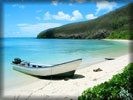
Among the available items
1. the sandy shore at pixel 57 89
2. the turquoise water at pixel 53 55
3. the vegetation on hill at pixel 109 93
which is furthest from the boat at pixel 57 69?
the vegetation on hill at pixel 109 93

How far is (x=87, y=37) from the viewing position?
11894 cm

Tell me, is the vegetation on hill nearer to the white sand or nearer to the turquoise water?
the white sand

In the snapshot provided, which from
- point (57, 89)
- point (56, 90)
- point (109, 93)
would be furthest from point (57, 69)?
point (109, 93)

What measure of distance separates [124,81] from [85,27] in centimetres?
12688

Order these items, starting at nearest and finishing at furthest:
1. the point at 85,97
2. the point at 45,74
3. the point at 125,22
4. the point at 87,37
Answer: the point at 85,97
the point at 45,74
the point at 125,22
the point at 87,37

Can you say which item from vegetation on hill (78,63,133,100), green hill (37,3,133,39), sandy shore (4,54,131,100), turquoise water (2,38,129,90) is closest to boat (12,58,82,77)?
sandy shore (4,54,131,100)

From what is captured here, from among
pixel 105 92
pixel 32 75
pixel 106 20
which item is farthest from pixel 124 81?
pixel 106 20

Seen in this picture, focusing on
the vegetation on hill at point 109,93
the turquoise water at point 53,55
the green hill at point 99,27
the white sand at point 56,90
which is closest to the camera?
the vegetation on hill at point 109,93

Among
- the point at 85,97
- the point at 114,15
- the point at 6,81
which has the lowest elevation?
the point at 6,81

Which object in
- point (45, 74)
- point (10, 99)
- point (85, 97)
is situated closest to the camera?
point (85, 97)

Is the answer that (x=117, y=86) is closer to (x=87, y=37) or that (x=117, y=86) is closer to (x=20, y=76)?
(x=20, y=76)

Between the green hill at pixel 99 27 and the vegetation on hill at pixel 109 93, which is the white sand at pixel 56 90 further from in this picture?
the green hill at pixel 99 27

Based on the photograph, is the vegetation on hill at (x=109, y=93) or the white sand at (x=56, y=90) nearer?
the vegetation on hill at (x=109, y=93)

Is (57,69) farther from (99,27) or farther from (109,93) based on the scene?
(99,27)
